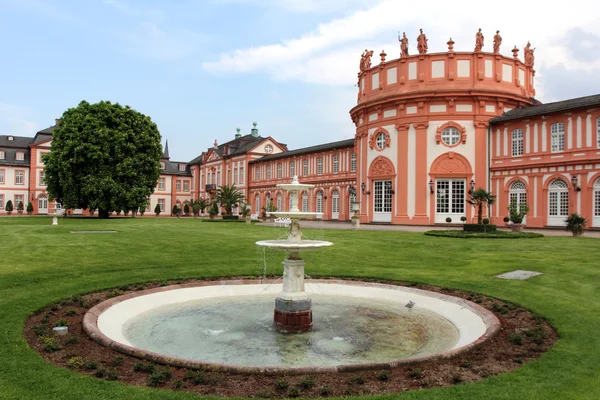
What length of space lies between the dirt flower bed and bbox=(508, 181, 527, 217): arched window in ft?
93.7

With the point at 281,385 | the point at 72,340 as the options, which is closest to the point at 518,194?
the point at 281,385

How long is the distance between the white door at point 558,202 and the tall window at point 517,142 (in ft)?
11.1

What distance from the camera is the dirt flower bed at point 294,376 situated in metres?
5.08

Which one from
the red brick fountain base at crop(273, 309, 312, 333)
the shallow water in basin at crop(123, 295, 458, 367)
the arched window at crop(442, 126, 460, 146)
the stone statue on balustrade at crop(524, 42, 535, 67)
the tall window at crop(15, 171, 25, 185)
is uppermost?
the stone statue on balustrade at crop(524, 42, 535, 67)

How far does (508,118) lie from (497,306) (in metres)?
28.3

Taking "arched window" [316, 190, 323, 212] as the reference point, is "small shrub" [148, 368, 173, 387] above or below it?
below

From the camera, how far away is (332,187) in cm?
5116

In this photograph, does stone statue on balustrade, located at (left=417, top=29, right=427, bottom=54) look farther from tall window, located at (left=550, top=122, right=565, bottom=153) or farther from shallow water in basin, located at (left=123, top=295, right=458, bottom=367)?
shallow water in basin, located at (left=123, top=295, right=458, bottom=367)

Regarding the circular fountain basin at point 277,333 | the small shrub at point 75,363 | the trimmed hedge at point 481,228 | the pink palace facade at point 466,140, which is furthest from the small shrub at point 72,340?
the pink palace facade at point 466,140

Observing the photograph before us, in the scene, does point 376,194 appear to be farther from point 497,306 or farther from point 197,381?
point 197,381

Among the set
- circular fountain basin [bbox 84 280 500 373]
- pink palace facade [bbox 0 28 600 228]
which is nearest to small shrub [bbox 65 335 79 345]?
circular fountain basin [bbox 84 280 500 373]

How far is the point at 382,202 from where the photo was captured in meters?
38.6

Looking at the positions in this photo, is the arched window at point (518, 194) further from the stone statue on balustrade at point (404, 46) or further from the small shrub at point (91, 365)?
the small shrub at point (91, 365)

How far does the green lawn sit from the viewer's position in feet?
16.4
